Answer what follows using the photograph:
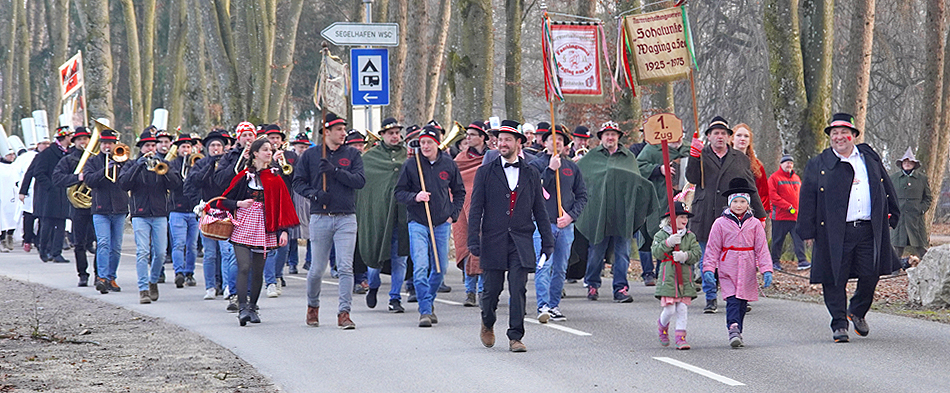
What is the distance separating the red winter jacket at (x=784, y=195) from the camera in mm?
19000

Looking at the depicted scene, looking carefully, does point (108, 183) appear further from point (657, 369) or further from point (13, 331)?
point (657, 369)

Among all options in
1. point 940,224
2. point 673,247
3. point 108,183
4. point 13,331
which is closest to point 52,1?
point 940,224

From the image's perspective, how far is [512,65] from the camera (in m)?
25.3

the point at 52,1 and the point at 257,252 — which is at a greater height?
the point at 52,1

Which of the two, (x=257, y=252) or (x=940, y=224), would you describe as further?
(x=940, y=224)

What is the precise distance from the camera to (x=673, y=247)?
10.6 metres

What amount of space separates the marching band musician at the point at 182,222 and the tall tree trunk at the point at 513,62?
8772 mm

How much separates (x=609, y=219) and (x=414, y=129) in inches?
103

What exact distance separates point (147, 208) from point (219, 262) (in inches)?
59.3

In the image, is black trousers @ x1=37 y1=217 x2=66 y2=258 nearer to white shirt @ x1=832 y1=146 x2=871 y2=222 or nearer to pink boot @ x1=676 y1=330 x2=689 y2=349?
pink boot @ x1=676 y1=330 x2=689 y2=349

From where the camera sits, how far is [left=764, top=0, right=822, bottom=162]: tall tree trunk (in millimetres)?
18984

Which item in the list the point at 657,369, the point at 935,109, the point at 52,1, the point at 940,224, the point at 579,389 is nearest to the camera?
the point at 579,389

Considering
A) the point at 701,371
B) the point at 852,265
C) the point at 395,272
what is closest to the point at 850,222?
the point at 852,265

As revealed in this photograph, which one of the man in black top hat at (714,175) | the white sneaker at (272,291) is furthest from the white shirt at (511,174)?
the white sneaker at (272,291)
